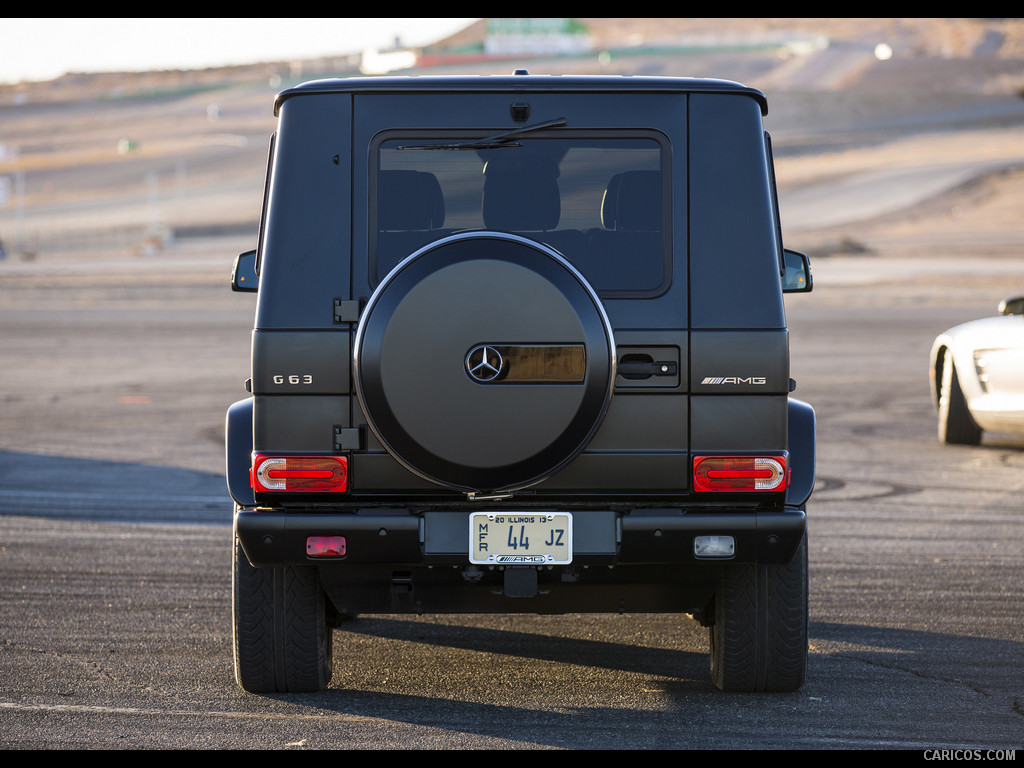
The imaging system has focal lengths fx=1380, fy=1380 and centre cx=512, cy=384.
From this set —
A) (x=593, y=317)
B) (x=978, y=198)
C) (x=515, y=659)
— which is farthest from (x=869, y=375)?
(x=978, y=198)

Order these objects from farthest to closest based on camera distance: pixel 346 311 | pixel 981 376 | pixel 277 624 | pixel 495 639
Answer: pixel 981 376, pixel 495 639, pixel 277 624, pixel 346 311

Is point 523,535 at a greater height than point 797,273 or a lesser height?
lesser

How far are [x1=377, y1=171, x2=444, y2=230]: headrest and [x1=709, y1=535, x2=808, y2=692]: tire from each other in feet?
5.60

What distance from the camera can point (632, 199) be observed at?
4.89 metres

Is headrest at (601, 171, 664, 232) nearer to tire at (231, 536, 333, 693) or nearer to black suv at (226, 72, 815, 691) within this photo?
black suv at (226, 72, 815, 691)

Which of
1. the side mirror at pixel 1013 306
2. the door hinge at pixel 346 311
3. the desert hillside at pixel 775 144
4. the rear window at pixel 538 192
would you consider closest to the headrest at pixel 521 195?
the rear window at pixel 538 192

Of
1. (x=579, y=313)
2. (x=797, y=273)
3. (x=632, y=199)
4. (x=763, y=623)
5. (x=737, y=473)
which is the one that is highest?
(x=632, y=199)

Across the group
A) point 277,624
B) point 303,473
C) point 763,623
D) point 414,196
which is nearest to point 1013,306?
point 763,623

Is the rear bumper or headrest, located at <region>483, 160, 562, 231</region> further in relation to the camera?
headrest, located at <region>483, 160, 562, 231</region>

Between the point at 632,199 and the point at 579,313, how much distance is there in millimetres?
561

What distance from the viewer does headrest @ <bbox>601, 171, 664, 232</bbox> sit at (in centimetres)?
489

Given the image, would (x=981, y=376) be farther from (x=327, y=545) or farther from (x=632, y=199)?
(x=327, y=545)

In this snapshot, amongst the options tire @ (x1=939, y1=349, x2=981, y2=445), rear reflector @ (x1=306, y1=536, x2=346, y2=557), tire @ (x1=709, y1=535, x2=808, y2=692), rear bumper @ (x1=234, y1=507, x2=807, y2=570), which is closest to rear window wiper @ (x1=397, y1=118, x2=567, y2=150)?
rear bumper @ (x1=234, y1=507, x2=807, y2=570)

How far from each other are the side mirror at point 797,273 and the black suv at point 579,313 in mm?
700
